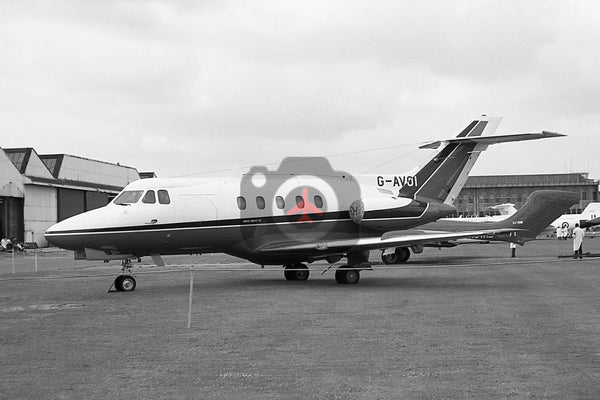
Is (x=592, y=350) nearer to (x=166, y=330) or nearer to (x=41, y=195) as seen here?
(x=166, y=330)

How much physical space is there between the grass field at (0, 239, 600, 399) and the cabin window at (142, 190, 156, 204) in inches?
94.4

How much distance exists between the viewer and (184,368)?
348 inches

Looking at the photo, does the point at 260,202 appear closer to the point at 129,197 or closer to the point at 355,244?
the point at 355,244

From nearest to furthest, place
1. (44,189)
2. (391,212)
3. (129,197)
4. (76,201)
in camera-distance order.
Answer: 1. (129,197)
2. (391,212)
3. (44,189)
4. (76,201)

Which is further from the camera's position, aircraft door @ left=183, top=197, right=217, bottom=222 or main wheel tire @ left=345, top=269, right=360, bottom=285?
main wheel tire @ left=345, top=269, right=360, bottom=285

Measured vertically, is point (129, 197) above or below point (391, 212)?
above

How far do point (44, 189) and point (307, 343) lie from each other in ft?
188

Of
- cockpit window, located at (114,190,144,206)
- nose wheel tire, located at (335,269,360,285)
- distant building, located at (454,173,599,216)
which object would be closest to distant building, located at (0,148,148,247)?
cockpit window, located at (114,190,144,206)

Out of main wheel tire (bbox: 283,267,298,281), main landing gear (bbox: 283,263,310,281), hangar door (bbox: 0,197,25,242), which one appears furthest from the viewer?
hangar door (bbox: 0,197,25,242)

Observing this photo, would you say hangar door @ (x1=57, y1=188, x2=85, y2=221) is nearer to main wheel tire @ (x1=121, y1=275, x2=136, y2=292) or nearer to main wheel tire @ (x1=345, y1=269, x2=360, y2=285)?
main wheel tire @ (x1=121, y1=275, x2=136, y2=292)

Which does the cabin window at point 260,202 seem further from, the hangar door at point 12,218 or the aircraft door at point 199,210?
the hangar door at point 12,218

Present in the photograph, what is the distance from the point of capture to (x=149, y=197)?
1986 cm

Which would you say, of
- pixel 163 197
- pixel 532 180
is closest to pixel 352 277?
pixel 163 197

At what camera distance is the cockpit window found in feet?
64.7
